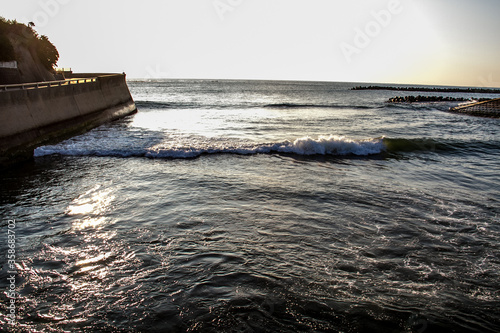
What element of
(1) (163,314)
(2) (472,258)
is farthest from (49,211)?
(2) (472,258)

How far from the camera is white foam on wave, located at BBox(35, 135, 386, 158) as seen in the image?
588 inches

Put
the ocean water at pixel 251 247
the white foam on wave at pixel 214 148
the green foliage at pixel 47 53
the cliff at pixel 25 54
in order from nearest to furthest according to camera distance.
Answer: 1. the ocean water at pixel 251 247
2. the white foam on wave at pixel 214 148
3. the cliff at pixel 25 54
4. the green foliage at pixel 47 53

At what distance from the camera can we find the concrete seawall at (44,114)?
13.3 m

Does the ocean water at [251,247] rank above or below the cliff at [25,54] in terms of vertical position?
below

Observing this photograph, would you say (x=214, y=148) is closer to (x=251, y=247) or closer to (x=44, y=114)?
(x=44, y=114)

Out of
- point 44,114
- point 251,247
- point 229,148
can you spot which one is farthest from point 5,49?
point 251,247

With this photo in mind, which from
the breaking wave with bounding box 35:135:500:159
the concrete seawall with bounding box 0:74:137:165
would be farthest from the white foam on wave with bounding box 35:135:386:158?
the concrete seawall with bounding box 0:74:137:165

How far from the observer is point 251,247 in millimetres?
6066

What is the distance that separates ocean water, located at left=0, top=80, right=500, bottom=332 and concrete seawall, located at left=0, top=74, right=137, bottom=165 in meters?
1.74

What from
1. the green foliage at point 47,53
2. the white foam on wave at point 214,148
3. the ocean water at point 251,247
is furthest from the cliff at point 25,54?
the ocean water at point 251,247

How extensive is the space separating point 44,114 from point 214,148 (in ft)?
30.3

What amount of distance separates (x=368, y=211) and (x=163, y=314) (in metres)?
5.72

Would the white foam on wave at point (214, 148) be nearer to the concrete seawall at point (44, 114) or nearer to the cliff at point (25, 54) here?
the concrete seawall at point (44, 114)

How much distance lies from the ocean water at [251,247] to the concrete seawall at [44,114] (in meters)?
1.74
